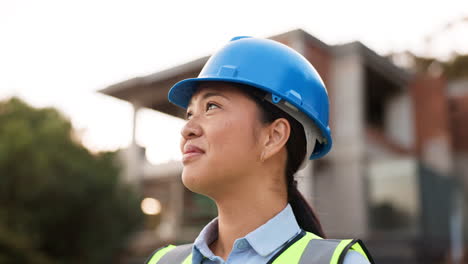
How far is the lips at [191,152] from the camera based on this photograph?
1.72 m

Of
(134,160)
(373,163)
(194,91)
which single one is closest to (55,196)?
(134,160)

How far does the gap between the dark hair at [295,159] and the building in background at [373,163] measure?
419 inches

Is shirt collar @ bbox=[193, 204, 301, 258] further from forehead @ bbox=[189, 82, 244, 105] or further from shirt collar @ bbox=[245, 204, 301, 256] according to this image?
forehead @ bbox=[189, 82, 244, 105]

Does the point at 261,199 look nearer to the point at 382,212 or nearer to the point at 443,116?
the point at 382,212

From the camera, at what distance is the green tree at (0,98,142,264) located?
14680 millimetres

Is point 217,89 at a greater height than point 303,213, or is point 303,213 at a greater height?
point 217,89

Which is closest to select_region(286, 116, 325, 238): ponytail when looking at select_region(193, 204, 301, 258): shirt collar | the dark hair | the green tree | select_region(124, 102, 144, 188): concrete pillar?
the dark hair

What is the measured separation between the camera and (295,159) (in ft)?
6.25

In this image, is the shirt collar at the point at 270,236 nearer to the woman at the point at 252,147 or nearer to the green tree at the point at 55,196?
the woman at the point at 252,147

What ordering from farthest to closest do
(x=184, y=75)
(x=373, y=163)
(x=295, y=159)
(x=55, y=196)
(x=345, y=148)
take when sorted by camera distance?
(x=345, y=148)
(x=184, y=75)
(x=373, y=163)
(x=55, y=196)
(x=295, y=159)

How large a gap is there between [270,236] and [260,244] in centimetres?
5

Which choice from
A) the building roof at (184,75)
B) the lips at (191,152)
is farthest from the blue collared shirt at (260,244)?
the building roof at (184,75)

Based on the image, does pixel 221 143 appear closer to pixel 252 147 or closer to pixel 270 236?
pixel 252 147

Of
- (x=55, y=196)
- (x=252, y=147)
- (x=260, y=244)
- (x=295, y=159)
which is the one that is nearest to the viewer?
(x=260, y=244)
